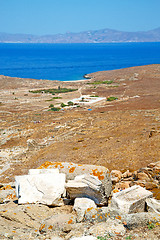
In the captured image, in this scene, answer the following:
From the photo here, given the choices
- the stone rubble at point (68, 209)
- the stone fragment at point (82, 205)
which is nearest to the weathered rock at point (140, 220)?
the stone rubble at point (68, 209)

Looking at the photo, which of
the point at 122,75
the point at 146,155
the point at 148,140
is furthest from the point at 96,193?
the point at 122,75

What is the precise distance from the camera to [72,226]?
7.67m

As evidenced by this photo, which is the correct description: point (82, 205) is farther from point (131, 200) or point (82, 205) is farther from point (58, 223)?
point (131, 200)

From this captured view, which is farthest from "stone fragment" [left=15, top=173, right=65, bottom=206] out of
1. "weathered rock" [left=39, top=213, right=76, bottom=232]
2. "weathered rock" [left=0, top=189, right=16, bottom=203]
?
"weathered rock" [left=39, top=213, right=76, bottom=232]

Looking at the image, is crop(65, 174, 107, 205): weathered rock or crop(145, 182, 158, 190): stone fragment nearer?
crop(65, 174, 107, 205): weathered rock

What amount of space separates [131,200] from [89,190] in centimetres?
141

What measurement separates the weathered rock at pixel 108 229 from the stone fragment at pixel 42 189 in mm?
2288

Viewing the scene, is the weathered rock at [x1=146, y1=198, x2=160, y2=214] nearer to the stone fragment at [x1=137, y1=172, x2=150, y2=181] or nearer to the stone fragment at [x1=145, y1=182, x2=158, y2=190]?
the stone fragment at [x1=145, y1=182, x2=158, y2=190]

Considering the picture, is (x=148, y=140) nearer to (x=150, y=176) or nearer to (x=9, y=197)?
(x=150, y=176)

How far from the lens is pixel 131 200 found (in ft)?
30.0

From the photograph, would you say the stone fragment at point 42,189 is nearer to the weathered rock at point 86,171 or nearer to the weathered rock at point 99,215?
the weathered rock at point 86,171

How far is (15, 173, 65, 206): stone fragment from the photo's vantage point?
9367mm

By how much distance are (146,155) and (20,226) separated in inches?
368

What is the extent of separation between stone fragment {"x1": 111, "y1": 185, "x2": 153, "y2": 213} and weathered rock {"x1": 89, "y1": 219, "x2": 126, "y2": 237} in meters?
1.14
